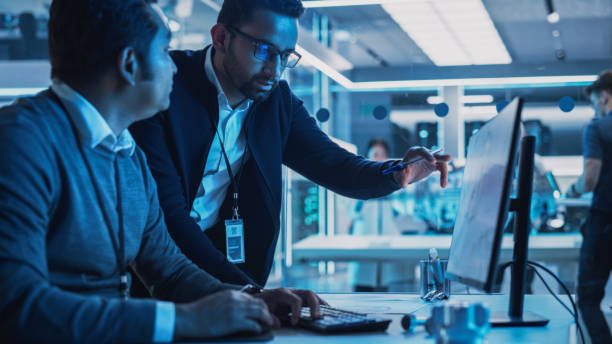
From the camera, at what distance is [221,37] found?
1757 mm

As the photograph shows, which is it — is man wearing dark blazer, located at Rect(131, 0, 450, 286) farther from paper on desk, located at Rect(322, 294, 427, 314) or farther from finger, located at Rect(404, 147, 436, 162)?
paper on desk, located at Rect(322, 294, 427, 314)

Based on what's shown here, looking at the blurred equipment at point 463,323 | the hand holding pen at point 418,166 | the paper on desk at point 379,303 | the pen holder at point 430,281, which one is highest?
the hand holding pen at point 418,166

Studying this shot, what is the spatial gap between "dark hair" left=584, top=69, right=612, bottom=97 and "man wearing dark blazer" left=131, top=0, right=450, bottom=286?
2.10m

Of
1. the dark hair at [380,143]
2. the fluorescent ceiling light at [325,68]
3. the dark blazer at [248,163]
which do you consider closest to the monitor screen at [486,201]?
the dark blazer at [248,163]

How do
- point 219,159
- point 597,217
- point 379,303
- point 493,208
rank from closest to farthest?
point 493,208, point 379,303, point 219,159, point 597,217

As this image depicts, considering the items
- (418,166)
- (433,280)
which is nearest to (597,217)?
(418,166)

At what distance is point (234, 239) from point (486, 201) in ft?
2.71

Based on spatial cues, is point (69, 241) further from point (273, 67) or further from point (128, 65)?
point (273, 67)

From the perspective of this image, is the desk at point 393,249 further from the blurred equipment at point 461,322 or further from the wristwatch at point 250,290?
the blurred equipment at point 461,322

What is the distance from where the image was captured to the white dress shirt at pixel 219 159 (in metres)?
1.70

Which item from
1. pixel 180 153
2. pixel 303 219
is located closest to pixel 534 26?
pixel 303 219

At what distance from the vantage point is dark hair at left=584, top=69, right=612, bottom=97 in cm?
338

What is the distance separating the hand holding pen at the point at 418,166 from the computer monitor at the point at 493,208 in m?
0.20

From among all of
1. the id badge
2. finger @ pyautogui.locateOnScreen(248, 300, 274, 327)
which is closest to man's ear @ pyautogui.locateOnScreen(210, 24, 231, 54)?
the id badge
